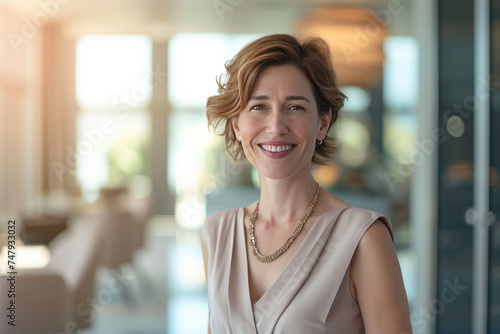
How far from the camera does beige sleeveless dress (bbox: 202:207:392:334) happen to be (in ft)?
3.84

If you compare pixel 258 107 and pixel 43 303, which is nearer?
pixel 258 107

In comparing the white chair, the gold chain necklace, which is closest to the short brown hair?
the gold chain necklace

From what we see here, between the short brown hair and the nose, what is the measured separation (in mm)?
79

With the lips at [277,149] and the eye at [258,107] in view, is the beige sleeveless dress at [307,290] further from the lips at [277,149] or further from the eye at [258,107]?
the eye at [258,107]

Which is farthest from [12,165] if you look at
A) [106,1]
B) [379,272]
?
[379,272]

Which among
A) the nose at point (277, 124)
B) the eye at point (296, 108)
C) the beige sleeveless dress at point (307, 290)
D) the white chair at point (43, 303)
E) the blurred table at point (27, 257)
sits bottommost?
the white chair at point (43, 303)

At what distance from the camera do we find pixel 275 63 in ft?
4.00

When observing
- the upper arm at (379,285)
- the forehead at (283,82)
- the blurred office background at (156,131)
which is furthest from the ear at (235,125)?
the blurred office background at (156,131)

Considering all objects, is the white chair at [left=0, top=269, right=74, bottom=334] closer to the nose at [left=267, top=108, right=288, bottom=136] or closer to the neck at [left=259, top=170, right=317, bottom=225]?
the neck at [left=259, top=170, right=317, bottom=225]

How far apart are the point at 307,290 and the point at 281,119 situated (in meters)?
0.38

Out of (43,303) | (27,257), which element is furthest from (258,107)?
(27,257)

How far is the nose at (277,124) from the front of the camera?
1.19 metres

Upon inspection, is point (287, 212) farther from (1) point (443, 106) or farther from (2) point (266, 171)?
(1) point (443, 106)

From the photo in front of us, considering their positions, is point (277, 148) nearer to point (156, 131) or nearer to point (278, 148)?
point (278, 148)
